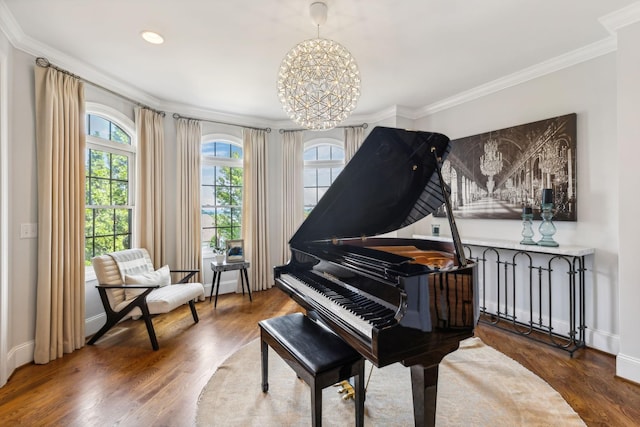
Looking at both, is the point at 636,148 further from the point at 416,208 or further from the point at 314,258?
the point at 314,258

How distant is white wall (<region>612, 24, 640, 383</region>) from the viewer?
2.29m

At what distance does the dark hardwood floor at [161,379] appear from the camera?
196cm

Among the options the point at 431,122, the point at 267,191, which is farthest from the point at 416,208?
the point at 267,191

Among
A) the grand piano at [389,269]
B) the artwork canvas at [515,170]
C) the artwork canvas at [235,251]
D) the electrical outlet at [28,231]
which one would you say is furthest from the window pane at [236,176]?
the artwork canvas at [515,170]

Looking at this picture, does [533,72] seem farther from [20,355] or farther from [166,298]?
[20,355]

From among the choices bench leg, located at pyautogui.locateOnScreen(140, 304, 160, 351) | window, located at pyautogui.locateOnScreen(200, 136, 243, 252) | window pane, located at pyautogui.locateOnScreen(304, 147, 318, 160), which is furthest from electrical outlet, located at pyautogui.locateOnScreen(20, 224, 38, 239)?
window pane, located at pyautogui.locateOnScreen(304, 147, 318, 160)

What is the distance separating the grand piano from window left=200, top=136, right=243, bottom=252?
2775 millimetres

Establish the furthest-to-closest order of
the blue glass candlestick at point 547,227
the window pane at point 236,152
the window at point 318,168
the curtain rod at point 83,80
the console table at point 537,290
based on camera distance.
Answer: the window at point 318,168
the window pane at point 236,152
the blue glass candlestick at point 547,227
the console table at point 537,290
the curtain rod at point 83,80

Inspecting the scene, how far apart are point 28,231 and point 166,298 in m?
1.30

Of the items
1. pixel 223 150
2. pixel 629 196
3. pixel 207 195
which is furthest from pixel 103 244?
pixel 629 196

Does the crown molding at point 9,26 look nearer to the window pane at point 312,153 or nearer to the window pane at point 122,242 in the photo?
the window pane at point 122,242

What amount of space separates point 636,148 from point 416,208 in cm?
173

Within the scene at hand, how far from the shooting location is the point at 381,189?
6.97 ft

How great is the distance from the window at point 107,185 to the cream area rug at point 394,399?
7.42 feet
